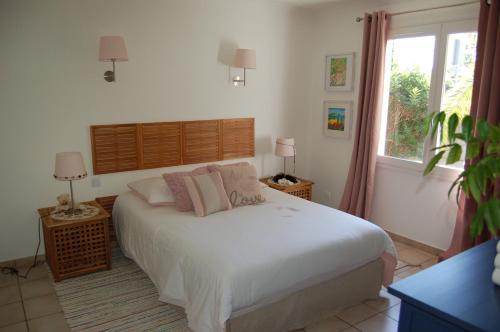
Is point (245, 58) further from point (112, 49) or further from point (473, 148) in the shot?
point (473, 148)

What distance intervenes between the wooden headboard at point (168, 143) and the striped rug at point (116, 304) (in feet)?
3.33

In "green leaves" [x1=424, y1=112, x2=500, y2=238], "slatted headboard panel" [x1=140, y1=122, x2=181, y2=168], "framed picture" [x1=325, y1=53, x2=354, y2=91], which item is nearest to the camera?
"green leaves" [x1=424, y1=112, x2=500, y2=238]

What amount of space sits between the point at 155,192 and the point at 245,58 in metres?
1.70

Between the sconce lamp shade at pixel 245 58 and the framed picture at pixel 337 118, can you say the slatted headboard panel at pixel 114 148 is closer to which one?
the sconce lamp shade at pixel 245 58

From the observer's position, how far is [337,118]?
4641 mm

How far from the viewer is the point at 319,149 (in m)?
4.96

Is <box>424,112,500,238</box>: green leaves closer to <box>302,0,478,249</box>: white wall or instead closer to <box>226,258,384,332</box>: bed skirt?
<box>226,258,384,332</box>: bed skirt

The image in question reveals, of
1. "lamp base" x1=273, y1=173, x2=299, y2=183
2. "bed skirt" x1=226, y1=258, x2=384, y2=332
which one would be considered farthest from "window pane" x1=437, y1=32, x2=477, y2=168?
"lamp base" x1=273, y1=173, x2=299, y2=183

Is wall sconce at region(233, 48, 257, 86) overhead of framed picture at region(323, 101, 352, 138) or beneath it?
overhead

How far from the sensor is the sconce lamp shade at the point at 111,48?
3.23 meters

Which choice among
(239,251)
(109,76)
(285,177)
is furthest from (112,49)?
(285,177)

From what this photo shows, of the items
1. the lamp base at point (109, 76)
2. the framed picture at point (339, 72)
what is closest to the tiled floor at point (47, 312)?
the lamp base at point (109, 76)

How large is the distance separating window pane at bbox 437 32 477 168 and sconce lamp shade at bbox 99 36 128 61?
116 inches

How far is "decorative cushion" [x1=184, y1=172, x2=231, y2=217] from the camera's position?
10.4 ft
